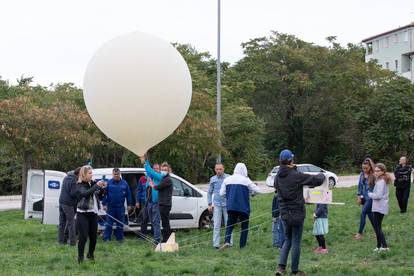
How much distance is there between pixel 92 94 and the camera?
35.3 ft

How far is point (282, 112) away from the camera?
178ft

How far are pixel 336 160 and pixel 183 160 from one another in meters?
21.5

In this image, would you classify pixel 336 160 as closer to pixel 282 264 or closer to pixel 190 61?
pixel 190 61

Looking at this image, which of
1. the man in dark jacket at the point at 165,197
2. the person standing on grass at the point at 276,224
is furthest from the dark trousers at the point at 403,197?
the man in dark jacket at the point at 165,197

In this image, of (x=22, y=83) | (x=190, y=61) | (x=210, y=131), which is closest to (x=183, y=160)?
(x=210, y=131)

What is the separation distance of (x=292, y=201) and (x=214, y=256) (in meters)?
3.02

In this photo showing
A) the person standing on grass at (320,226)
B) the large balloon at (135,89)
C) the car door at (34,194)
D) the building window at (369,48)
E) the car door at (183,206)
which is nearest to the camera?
the large balloon at (135,89)

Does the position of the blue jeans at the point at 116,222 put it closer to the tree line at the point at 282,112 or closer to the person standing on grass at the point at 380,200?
the person standing on grass at the point at 380,200

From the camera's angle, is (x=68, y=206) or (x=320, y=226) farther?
(x=68, y=206)

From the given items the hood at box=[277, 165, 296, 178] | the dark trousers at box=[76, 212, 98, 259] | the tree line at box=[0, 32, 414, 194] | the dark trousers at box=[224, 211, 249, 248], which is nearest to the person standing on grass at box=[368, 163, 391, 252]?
the dark trousers at box=[224, 211, 249, 248]

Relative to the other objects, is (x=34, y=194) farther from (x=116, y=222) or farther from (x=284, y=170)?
(x=284, y=170)

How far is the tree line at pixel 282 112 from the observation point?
3316 cm

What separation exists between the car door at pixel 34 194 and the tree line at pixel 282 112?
46.9 feet

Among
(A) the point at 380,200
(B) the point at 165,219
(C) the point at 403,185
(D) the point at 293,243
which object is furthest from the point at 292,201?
(C) the point at 403,185
